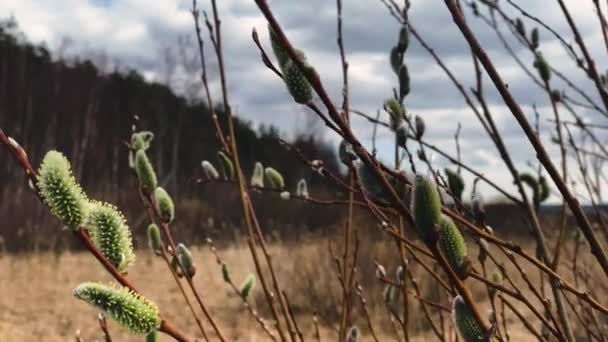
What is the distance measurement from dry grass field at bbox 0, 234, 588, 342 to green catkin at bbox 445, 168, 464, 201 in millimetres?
3888

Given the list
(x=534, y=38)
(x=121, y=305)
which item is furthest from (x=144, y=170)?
(x=534, y=38)

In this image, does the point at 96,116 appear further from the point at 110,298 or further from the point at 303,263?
the point at 110,298

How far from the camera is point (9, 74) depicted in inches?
778

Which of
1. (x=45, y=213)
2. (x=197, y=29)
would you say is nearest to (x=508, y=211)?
(x=45, y=213)

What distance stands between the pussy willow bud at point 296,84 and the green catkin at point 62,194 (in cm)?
24

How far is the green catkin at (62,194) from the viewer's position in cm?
89

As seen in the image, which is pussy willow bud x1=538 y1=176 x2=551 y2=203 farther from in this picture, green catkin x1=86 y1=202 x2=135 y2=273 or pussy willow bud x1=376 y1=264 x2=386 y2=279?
green catkin x1=86 y1=202 x2=135 y2=273

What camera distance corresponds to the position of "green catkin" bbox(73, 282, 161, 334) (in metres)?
0.85

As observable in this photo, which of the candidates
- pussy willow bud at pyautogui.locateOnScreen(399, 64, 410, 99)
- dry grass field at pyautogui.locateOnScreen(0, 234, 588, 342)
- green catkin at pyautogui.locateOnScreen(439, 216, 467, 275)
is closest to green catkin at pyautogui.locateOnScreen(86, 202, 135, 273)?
green catkin at pyautogui.locateOnScreen(439, 216, 467, 275)

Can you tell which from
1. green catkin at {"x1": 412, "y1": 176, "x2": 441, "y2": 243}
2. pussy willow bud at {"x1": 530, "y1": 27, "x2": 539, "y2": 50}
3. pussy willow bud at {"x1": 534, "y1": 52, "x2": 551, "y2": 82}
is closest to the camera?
green catkin at {"x1": 412, "y1": 176, "x2": 441, "y2": 243}

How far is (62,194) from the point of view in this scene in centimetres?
90

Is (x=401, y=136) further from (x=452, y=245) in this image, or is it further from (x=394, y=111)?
(x=452, y=245)

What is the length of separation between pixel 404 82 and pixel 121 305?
27.6 inches

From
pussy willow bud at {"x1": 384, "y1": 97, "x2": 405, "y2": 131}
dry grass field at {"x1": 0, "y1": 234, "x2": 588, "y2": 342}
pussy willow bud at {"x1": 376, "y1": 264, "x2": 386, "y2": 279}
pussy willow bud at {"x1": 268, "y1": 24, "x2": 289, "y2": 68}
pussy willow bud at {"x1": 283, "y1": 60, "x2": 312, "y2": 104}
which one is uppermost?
pussy willow bud at {"x1": 268, "y1": 24, "x2": 289, "y2": 68}
